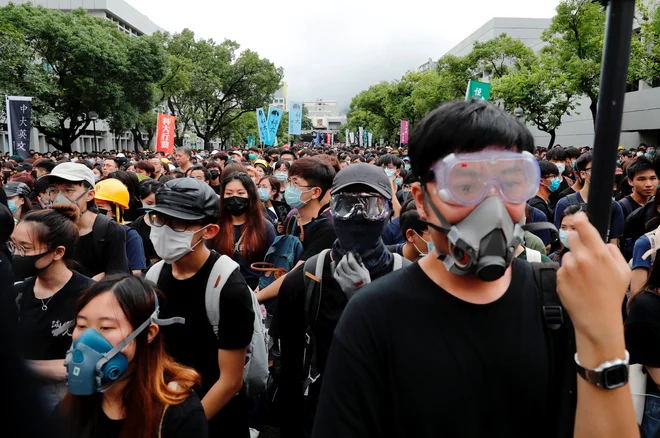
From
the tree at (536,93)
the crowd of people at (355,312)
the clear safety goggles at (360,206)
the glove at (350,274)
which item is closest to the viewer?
the crowd of people at (355,312)

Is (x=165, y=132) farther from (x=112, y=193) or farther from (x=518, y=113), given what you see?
(x=112, y=193)

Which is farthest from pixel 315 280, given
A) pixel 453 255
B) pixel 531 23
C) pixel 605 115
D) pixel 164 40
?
pixel 531 23

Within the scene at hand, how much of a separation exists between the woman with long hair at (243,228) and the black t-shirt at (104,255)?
2.41 ft

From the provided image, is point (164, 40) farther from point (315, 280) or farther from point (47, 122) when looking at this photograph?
point (315, 280)

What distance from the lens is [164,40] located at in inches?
1630

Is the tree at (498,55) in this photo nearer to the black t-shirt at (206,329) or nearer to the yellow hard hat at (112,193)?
the yellow hard hat at (112,193)

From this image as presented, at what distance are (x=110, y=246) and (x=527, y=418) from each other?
3447mm

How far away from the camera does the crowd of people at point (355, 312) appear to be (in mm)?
1294

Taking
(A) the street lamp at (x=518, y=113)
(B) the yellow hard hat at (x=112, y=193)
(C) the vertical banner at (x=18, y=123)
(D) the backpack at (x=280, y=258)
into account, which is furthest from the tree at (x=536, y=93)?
(D) the backpack at (x=280, y=258)

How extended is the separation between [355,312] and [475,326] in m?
0.32

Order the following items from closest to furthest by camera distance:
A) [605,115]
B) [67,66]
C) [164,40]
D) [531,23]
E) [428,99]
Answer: [605,115] → [67,66] → [164,40] → [428,99] → [531,23]

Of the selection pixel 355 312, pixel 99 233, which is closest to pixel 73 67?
pixel 99 233

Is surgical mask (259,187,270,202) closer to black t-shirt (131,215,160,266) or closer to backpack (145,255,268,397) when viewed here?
black t-shirt (131,215,160,266)

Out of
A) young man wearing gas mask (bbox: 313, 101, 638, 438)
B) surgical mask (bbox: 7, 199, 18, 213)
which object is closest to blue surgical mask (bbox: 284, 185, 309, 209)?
young man wearing gas mask (bbox: 313, 101, 638, 438)
